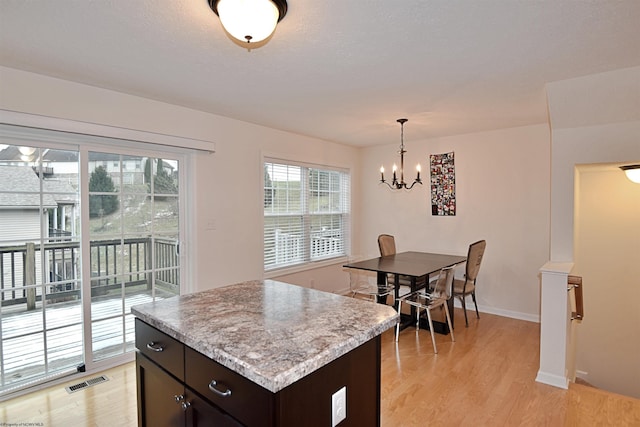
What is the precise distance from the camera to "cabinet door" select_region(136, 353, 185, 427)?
1400 millimetres

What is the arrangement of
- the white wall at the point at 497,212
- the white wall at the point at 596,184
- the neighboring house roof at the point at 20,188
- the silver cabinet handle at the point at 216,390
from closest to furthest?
the silver cabinet handle at the point at 216,390
the neighboring house roof at the point at 20,188
the white wall at the point at 596,184
the white wall at the point at 497,212

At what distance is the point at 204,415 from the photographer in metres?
1.26

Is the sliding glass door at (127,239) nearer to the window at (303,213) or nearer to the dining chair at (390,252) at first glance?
the window at (303,213)

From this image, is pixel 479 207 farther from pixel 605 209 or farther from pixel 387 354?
pixel 387 354

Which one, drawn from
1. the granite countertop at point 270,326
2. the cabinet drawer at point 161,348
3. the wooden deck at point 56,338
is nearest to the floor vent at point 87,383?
the wooden deck at point 56,338

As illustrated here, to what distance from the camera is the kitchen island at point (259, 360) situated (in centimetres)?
106

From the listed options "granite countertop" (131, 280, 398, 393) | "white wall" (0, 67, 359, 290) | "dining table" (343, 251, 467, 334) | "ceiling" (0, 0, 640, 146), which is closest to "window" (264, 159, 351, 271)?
"white wall" (0, 67, 359, 290)

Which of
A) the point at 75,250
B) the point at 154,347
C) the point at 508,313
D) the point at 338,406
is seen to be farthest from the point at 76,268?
the point at 508,313

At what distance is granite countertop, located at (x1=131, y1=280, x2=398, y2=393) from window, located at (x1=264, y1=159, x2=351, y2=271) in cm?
248

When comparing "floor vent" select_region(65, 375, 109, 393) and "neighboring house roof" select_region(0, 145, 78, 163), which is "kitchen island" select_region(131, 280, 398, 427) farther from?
"neighboring house roof" select_region(0, 145, 78, 163)

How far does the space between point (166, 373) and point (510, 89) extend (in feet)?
10.3

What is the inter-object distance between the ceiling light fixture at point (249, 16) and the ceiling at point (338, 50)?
0.52ft

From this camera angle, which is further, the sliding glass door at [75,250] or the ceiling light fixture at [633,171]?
the ceiling light fixture at [633,171]

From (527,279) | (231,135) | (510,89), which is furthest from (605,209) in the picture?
(231,135)
